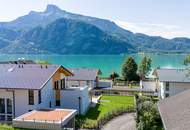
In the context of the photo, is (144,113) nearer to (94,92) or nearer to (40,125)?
(40,125)

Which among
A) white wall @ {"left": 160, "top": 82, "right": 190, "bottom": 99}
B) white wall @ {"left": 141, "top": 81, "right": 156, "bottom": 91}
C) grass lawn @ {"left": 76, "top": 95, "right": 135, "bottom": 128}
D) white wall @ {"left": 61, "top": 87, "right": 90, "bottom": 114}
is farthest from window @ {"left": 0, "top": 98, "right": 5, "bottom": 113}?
white wall @ {"left": 141, "top": 81, "right": 156, "bottom": 91}

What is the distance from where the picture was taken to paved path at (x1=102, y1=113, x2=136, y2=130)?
30547mm

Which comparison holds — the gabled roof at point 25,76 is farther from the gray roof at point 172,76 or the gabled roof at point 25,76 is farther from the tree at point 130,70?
the tree at point 130,70

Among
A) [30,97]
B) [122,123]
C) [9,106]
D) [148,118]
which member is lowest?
[122,123]

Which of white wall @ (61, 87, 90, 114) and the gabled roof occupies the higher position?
the gabled roof

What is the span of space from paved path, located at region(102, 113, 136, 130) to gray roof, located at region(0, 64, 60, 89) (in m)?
8.37

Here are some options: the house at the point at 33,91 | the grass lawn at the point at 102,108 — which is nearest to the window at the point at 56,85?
the house at the point at 33,91

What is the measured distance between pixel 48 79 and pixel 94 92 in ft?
75.3

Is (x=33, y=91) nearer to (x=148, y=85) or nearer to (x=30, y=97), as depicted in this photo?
(x=30, y=97)

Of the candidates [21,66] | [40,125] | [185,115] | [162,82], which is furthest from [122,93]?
[185,115]

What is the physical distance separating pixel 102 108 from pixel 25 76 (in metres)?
12.0

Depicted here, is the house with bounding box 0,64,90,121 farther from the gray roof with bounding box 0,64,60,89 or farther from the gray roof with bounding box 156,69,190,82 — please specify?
the gray roof with bounding box 156,69,190,82

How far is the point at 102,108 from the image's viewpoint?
1613 inches

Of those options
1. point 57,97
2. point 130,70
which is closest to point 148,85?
point 130,70
